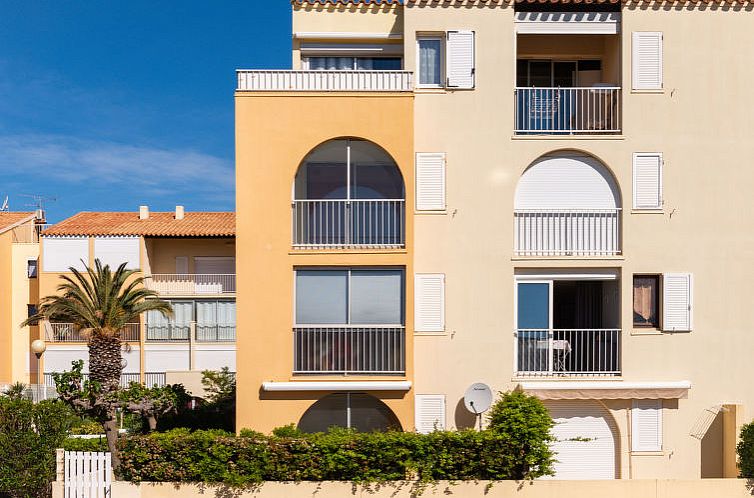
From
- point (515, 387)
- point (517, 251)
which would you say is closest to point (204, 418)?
point (515, 387)

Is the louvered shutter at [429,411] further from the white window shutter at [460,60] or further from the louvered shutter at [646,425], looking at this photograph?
the white window shutter at [460,60]

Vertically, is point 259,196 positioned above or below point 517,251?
above

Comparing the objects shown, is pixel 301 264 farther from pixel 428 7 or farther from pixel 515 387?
pixel 428 7

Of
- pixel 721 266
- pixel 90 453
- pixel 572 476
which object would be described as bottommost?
pixel 572 476

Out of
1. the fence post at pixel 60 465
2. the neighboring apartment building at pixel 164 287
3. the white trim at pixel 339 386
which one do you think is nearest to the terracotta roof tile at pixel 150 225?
the neighboring apartment building at pixel 164 287

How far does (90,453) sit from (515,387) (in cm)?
1021

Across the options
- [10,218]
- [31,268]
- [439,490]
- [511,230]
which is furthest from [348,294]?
[10,218]

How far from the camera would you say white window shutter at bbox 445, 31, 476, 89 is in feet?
51.8

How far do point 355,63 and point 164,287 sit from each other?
20.7m

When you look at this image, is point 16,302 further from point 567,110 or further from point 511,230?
point 567,110

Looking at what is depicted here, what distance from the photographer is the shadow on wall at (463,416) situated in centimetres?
1539

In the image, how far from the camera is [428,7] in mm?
16000

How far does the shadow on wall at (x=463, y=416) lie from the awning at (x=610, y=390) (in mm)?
1518

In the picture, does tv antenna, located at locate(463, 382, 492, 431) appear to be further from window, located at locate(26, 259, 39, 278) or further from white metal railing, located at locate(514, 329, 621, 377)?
window, located at locate(26, 259, 39, 278)
